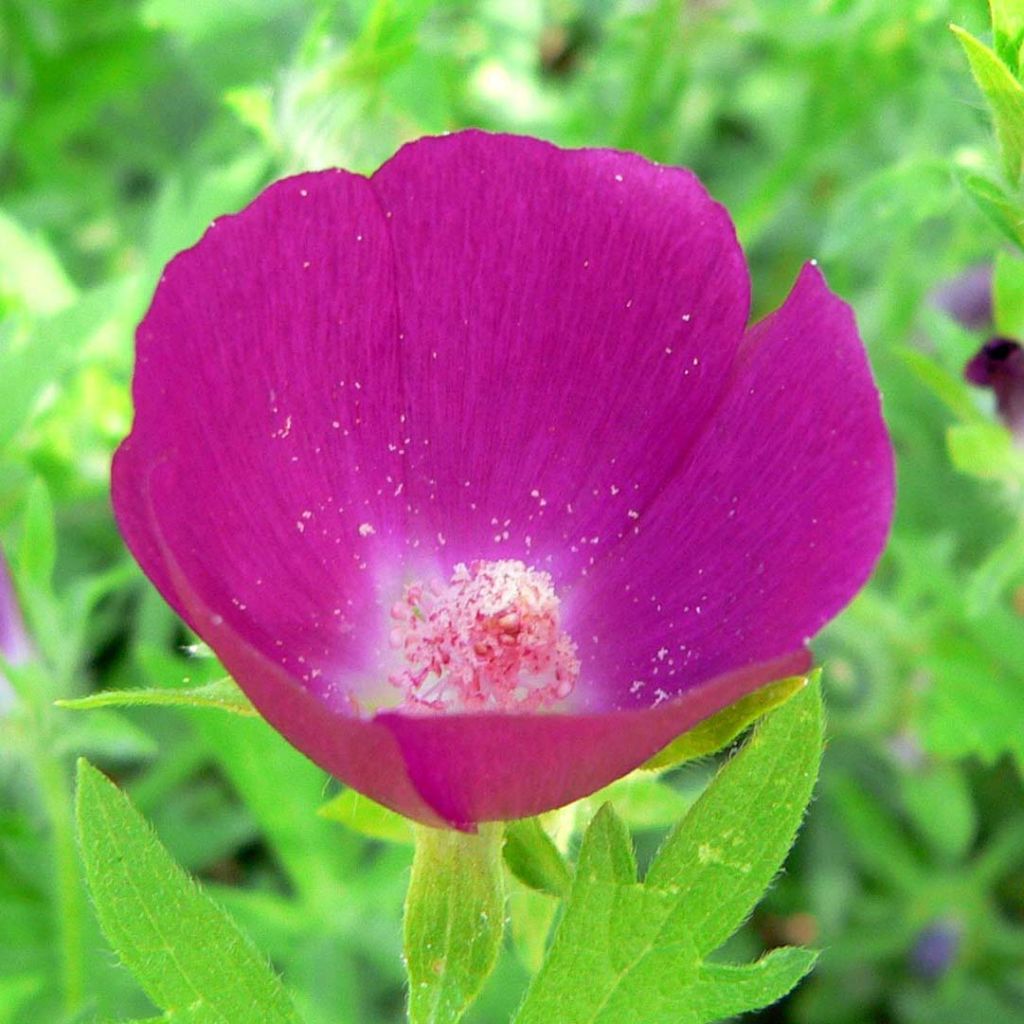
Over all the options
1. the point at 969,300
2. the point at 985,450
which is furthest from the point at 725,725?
the point at 969,300

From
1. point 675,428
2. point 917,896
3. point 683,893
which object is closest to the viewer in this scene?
point 683,893

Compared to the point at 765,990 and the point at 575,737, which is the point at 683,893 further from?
the point at 575,737

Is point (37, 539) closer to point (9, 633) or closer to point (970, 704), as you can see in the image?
point (9, 633)

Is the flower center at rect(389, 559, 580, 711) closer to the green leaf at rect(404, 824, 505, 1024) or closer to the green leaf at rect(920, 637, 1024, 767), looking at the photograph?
the green leaf at rect(404, 824, 505, 1024)

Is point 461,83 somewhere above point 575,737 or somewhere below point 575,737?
below

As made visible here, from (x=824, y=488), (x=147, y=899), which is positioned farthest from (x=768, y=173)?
(x=147, y=899)

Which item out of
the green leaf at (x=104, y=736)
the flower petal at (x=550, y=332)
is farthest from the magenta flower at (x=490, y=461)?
the green leaf at (x=104, y=736)

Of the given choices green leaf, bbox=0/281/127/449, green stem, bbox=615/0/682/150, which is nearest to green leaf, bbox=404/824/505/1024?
green leaf, bbox=0/281/127/449
